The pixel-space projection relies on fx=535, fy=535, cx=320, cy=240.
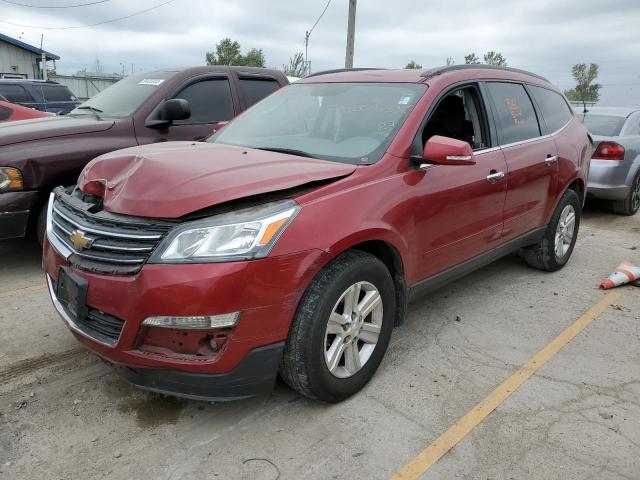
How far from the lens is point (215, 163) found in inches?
109

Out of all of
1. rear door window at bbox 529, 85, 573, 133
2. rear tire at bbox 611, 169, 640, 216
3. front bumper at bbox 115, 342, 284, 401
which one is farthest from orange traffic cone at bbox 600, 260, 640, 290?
front bumper at bbox 115, 342, 284, 401

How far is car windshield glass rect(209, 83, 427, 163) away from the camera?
319cm

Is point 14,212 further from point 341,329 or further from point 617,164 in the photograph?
point 617,164

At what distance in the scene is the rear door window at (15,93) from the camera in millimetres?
12211

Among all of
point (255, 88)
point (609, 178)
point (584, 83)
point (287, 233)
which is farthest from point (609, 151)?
point (584, 83)

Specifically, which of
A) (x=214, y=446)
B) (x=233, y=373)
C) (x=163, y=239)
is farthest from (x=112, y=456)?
(x=163, y=239)

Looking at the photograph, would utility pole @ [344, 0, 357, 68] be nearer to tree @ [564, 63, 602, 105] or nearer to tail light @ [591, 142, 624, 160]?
tail light @ [591, 142, 624, 160]

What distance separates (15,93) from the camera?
12477 millimetres

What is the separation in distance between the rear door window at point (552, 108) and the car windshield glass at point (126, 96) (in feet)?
11.9

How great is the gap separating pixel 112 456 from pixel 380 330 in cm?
147

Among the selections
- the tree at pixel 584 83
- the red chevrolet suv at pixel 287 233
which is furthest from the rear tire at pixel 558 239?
the tree at pixel 584 83

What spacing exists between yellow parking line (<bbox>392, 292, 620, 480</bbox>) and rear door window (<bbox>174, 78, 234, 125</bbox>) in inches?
158

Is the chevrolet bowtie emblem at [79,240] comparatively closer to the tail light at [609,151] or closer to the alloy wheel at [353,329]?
the alloy wheel at [353,329]

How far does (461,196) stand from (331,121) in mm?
979
